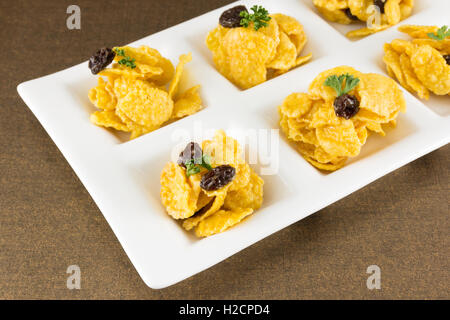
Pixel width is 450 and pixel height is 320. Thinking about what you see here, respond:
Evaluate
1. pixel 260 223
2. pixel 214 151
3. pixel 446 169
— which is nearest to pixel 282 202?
pixel 260 223

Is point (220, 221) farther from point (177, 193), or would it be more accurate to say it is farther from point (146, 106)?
point (146, 106)

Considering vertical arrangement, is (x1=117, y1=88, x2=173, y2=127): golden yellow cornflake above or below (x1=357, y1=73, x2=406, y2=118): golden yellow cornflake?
below

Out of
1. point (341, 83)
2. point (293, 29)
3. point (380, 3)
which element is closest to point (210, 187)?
point (341, 83)

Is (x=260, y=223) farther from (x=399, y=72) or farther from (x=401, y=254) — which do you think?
(x=399, y=72)

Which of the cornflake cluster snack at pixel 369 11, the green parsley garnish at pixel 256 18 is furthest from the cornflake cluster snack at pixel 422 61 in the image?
the green parsley garnish at pixel 256 18

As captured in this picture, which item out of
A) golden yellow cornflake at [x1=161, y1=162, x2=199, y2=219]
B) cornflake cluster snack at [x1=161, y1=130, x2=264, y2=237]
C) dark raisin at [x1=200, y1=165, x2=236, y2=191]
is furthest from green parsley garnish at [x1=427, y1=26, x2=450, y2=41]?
golden yellow cornflake at [x1=161, y1=162, x2=199, y2=219]

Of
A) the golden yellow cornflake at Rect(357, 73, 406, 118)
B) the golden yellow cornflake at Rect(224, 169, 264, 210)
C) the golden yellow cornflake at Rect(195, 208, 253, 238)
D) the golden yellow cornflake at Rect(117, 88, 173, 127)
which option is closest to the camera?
the golden yellow cornflake at Rect(195, 208, 253, 238)

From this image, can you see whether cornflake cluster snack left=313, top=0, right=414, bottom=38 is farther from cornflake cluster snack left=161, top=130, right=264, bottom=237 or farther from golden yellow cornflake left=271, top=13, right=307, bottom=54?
cornflake cluster snack left=161, top=130, right=264, bottom=237
